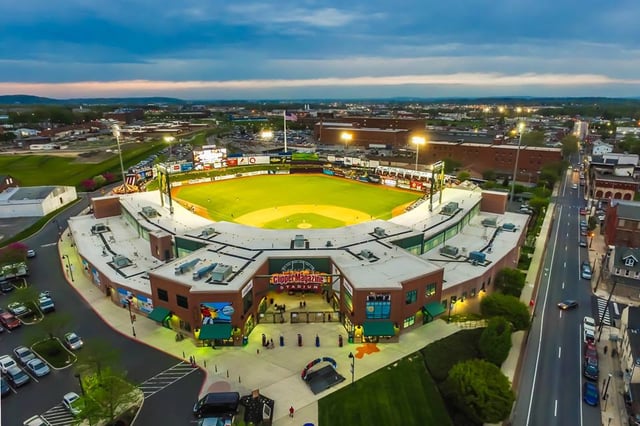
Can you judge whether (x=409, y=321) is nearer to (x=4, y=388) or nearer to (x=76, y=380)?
(x=76, y=380)

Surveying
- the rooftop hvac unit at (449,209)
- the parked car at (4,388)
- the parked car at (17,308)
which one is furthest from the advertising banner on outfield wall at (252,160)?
the parked car at (4,388)

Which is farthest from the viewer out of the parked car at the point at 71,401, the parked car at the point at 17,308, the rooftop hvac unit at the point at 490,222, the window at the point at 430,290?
the rooftop hvac unit at the point at 490,222

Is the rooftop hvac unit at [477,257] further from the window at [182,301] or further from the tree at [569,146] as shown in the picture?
the tree at [569,146]

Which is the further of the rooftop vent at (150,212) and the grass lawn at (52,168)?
the grass lawn at (52,168)

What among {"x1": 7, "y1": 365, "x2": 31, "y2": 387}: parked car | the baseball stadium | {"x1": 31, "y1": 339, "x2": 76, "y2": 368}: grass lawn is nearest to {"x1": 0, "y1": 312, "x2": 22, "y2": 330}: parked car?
{"x1": 31, "y1": 339, "x2": 76, "y2": 368}: grass lawn

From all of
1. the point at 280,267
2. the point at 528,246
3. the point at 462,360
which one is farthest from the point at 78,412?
the point at 528,246

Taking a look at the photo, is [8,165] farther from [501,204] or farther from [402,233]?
[501,204]
